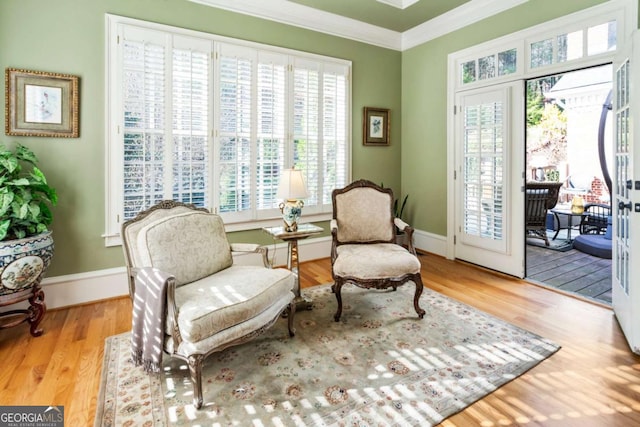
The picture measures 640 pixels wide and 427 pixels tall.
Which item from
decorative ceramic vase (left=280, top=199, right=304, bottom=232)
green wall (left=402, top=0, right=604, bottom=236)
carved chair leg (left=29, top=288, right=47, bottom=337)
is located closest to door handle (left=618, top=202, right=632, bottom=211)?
green wall (left=402, top=0, right=604, bottom=236)

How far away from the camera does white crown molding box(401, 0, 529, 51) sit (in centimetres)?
372

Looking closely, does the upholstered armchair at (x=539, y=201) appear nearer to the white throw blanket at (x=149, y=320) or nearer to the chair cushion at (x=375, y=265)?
the chair cushion at (x=375, y=265)

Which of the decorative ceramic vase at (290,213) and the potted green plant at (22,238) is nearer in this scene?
the potted green plant at (22,238)

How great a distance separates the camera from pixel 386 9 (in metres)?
4.09

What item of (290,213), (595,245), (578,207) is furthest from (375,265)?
(578,207)

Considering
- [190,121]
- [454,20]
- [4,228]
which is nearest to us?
[4,228]

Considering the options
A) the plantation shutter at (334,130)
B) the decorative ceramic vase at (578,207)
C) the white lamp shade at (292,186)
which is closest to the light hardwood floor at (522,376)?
the white lamp shade at (292,186)

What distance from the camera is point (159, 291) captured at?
184 centimetres

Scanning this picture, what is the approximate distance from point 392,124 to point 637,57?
298 centimetres

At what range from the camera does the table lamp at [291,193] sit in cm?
280

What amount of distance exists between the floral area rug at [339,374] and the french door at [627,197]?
1.96 ft

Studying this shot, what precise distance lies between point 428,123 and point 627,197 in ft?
8.59

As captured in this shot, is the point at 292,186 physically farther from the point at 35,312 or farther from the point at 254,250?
the point at 35,312

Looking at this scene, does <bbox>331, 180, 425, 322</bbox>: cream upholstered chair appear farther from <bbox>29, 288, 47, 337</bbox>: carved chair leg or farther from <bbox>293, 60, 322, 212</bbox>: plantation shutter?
<bbox>29, 288, 47, 337</bbox>: carved chair leg
